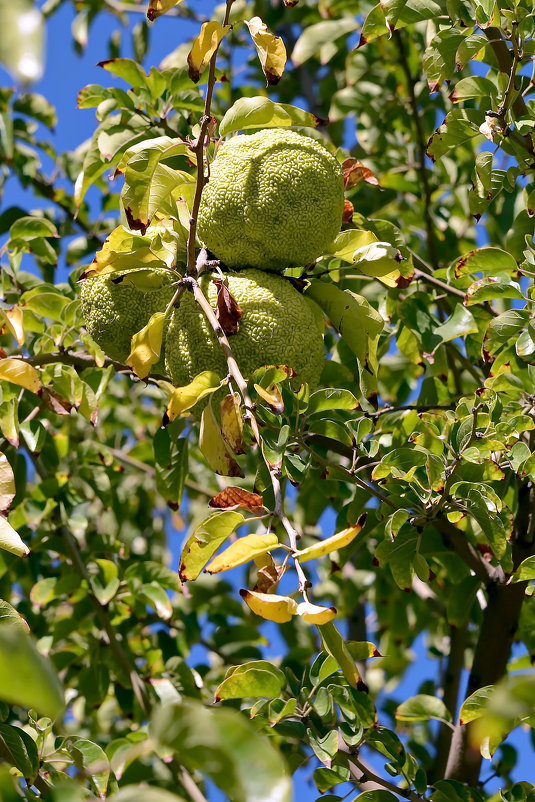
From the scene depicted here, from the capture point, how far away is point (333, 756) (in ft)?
4.65

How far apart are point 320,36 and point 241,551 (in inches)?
71.2

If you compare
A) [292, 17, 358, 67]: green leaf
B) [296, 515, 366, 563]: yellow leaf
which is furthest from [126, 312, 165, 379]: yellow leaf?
[292, 17, 358, 67]: green leaf

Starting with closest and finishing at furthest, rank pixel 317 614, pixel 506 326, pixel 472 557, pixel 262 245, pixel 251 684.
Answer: pixel 317 614 → pixel 251 684 → pixel 262 245 → pixel 506 326 → pixel 472 557

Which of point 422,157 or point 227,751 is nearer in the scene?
point 227,751

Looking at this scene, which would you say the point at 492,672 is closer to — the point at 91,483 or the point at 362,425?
the point at 362,425

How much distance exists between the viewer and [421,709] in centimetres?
190

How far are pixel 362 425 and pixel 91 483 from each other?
1038mm

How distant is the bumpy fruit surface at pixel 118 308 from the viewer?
60.3 inches

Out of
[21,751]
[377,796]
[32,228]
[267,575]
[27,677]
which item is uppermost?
[32,228]

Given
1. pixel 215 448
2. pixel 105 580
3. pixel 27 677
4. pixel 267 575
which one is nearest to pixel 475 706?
pixel 267 575

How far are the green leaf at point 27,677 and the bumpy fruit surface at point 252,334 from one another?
3.04 feet

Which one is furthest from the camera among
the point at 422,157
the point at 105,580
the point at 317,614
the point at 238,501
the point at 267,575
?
the point at 422,157

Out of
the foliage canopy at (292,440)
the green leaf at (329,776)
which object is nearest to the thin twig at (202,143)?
the foliage canopy at (292,440)

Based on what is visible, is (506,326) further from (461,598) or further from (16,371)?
(16,371)
